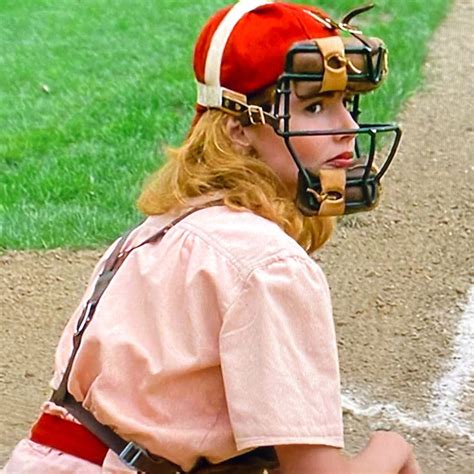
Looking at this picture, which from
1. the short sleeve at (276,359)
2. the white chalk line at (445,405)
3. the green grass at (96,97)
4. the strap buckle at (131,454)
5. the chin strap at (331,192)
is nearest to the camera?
the short sleeve at (276,359)

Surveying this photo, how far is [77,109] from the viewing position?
8266 millimetres

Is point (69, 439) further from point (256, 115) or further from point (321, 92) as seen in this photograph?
point (321, 92)

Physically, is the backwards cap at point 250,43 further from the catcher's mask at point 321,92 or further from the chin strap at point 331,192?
the chin strap at point 331,192

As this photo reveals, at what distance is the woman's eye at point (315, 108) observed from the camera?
2455 mm

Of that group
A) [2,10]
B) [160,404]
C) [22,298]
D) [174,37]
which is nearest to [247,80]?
[160,404]

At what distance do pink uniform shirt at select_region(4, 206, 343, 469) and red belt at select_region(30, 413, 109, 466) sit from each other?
0.22 ft

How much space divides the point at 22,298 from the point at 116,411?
3.04 metres

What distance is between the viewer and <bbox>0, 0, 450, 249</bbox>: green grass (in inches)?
249

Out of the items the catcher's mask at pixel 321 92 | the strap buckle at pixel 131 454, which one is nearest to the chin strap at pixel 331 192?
the catcher's mask at pixel 321 92

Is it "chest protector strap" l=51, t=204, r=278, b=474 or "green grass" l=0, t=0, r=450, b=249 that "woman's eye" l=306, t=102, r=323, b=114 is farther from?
"green grass" l=0, t=0, r=450, b=249

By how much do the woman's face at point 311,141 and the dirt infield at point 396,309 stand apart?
1.69 metres

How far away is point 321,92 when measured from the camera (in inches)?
95.3

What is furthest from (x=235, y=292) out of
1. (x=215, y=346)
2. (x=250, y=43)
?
(x=250, y=43)

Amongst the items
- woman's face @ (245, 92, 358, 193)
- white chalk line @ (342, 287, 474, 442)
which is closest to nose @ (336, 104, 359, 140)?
woman's face @ (245, 92, 358, 193)
